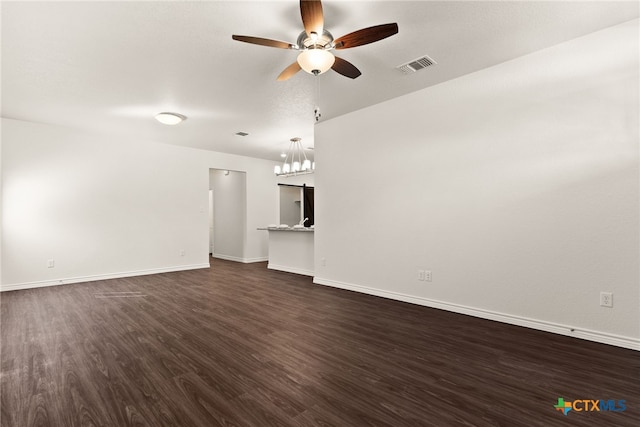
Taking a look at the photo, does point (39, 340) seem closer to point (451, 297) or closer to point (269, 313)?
point (269, 313)

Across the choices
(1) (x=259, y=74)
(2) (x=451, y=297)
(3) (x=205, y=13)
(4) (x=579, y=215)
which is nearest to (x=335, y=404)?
(2) (x=451, y=297)

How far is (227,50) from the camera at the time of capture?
275 centimetres

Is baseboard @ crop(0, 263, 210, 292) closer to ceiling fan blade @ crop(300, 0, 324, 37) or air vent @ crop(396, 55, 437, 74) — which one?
ceiling fan blade @ crop(300, 0, 324, 37)

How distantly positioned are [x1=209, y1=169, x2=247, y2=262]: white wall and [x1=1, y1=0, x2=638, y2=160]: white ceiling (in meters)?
3.52

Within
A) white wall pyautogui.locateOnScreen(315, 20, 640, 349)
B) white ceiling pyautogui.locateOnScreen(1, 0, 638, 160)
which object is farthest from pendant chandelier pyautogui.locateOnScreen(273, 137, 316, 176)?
white wall pyautogui.locateOnScreen(315, 20, 640, 349)

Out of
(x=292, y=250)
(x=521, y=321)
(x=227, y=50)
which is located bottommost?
(x=521, y=321)

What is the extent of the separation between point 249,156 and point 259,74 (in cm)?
445

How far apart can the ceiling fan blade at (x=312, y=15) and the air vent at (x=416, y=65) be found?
126cm

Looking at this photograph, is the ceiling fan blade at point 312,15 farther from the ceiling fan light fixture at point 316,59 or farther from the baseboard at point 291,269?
the baseboard at point 291,269

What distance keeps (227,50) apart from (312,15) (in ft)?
3.58

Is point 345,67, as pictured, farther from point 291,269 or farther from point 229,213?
point 229,213

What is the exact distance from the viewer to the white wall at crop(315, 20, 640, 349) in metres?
2.49

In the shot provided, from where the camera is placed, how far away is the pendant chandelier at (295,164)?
5.94 metres

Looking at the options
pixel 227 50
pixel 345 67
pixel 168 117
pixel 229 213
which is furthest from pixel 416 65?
pixel 229 213
